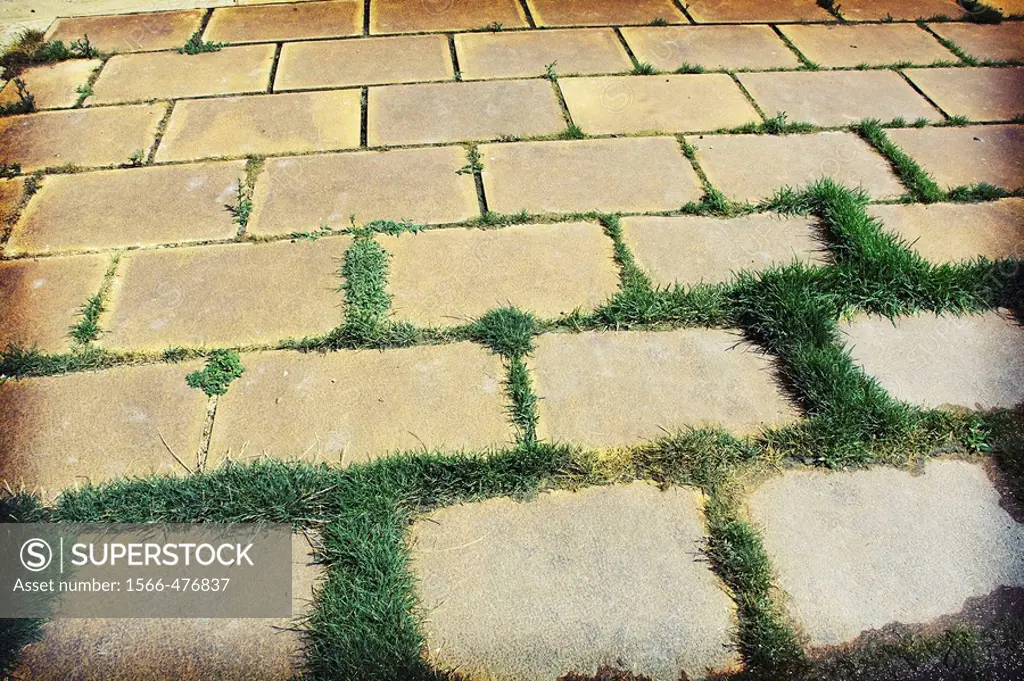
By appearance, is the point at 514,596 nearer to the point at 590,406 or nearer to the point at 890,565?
the point at 590,406

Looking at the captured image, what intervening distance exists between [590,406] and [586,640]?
2.09 feet

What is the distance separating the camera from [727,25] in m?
3.85

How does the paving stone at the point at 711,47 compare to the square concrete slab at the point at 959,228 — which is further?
the paving stone at the point at 711,47

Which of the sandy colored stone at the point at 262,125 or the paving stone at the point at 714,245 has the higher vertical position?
the sandy colored stone at the point at 262,125

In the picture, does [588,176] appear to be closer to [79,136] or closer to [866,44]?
[866,44]

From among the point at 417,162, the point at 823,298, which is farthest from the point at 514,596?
the point at 417,162

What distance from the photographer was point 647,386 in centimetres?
204

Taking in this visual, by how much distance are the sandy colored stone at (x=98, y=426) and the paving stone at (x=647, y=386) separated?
0.94 meters

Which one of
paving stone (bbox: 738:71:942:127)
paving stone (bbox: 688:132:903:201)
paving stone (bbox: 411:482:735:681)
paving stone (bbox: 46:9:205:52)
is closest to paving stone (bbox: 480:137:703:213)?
paving stone (bbox: 688:132:903:201)

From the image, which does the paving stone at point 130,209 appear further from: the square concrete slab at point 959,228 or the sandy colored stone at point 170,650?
the square concrete slab at point 959,228

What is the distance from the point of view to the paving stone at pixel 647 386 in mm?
1943

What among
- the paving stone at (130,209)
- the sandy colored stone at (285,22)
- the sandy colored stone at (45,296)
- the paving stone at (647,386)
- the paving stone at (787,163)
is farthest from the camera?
the sandy colored stone at (285,22)

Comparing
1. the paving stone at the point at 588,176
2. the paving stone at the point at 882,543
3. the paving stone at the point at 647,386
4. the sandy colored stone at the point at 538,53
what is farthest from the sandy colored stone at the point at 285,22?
the paving stone at the point at 882,543

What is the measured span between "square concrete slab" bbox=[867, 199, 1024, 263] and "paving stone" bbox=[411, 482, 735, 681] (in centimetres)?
141
